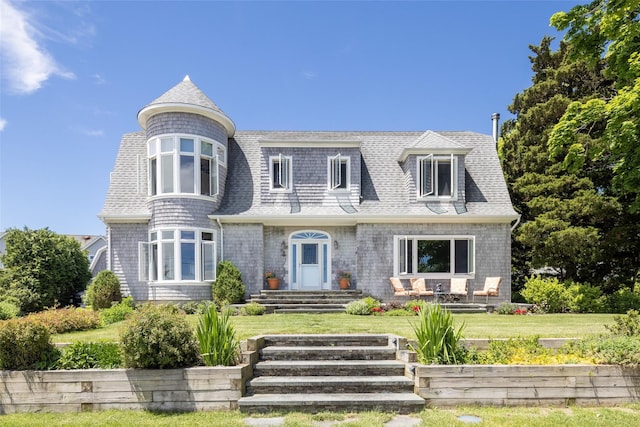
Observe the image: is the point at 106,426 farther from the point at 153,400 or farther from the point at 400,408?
the point at 400,408

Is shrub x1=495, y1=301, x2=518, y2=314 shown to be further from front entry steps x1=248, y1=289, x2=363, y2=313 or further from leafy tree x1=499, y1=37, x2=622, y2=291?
front entry steps x1=248, y1=289, x2=363, y2=313

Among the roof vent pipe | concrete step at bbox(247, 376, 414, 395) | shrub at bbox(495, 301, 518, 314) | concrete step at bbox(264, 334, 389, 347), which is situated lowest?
shrub at bbox(495, 301, 518, 314)

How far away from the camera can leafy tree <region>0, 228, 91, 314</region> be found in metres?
13.2

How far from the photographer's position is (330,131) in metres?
16.7

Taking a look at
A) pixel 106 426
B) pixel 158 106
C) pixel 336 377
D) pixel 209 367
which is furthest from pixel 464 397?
pixel 158 106

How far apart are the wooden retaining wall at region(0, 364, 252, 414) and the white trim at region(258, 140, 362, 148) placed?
34.6 ft

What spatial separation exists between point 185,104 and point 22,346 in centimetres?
965

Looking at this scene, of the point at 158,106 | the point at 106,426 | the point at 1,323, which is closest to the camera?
the point at 106,426

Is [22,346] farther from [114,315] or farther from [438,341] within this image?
[114,315]

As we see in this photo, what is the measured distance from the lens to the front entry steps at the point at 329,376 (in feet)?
16.2

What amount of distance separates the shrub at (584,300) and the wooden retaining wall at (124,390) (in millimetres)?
11797

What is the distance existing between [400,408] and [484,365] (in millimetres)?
1333

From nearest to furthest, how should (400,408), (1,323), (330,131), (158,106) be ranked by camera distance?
(400,408), (1,323), (158,106), (330,131)

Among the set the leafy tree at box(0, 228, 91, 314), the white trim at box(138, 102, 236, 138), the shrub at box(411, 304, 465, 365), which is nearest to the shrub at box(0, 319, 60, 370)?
the shrub at box(411, 304, 465, 365)
